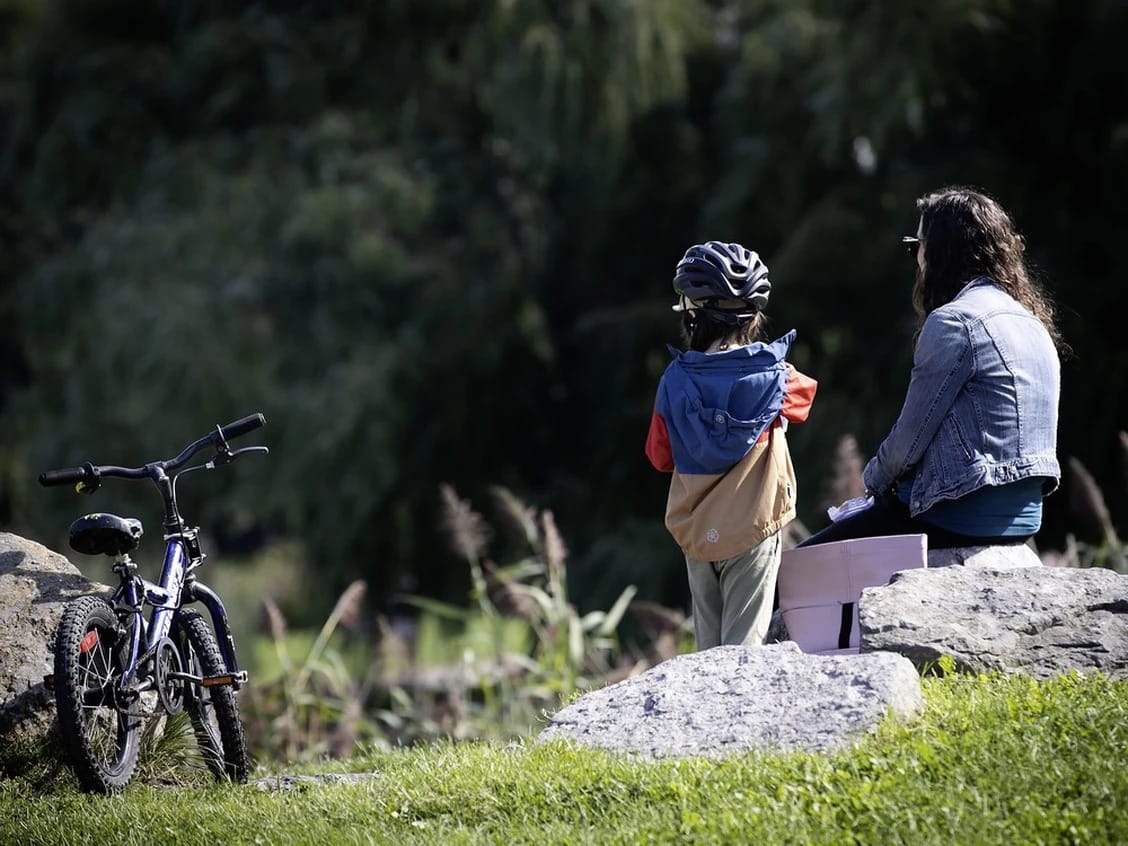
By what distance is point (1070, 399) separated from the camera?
1095cm

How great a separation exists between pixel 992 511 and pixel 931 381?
1.68ft

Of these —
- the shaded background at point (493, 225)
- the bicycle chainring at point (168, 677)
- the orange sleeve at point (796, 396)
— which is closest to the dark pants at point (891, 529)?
the orange sleeve at point (796, 396)

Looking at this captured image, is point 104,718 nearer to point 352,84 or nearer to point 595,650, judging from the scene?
point 595,650

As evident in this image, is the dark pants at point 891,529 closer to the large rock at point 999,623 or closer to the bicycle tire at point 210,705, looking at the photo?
the large rock at point 999,623

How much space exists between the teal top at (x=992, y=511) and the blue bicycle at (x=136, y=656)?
2338 mm

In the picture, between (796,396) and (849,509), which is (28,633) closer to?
(796,396)

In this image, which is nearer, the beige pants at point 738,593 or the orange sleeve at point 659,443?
the beige pants at point 738,593

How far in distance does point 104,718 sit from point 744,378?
2334mm

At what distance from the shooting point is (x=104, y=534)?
4777mm

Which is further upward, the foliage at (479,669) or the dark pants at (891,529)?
the dark pants at (891,529)

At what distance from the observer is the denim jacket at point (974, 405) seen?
5016 millimetres

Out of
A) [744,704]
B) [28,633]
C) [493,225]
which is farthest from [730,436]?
[493,225]

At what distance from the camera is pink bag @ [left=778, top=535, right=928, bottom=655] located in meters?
5.02

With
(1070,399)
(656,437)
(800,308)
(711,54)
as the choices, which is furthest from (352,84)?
A: (656,437)
